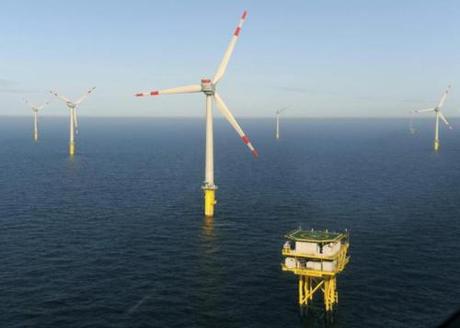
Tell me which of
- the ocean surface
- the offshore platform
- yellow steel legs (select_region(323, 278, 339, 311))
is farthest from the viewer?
the ocean surface

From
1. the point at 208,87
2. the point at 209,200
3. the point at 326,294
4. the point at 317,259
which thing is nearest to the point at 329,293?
the point at 326,294

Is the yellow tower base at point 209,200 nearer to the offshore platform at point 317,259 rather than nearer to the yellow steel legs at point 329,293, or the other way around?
the offshore platform at point 317,259

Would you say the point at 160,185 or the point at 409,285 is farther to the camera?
the point at 160,185

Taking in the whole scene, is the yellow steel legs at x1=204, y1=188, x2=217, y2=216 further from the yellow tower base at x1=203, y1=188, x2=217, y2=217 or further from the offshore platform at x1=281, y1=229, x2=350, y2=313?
the offshore platform at x1=281, y1=229, x2=350, y2=313

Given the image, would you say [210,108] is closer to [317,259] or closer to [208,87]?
[208,87]

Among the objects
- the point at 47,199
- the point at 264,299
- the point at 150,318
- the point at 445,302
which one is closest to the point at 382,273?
the point at 445,302

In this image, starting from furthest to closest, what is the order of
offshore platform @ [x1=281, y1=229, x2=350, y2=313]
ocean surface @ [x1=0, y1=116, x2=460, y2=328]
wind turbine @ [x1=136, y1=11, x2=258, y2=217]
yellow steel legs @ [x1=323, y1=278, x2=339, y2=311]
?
wind turbine @ [x1=136, y1=11, x2=258, y2=217], ocean surface @ [x1=0, y1=116, x2=460, y2=328], yellow steel legs @ [x1=323, y1=278, x2=339, y2=311], offshore platform @ [x1=281, y1=229, x2=350, y2=313]

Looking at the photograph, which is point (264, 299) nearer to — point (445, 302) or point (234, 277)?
point (234, 277)

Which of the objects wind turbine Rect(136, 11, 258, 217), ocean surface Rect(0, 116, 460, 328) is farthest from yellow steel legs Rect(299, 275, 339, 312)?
wind turbine Rect(136, 11, 258, 217)
